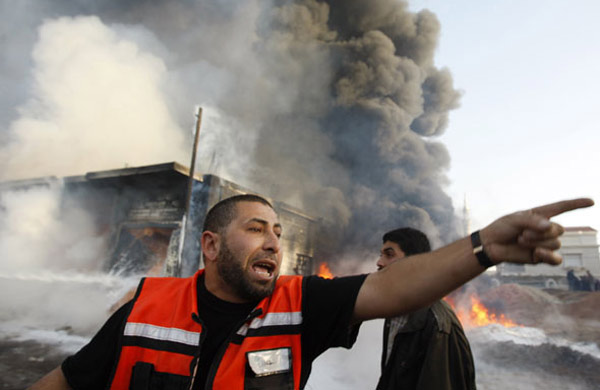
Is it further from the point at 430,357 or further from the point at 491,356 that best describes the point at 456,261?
the point at 491,356

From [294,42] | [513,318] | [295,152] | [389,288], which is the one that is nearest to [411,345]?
[389,288]

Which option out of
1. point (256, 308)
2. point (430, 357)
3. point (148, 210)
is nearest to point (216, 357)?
point (256, 308)

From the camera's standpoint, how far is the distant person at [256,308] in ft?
3.47

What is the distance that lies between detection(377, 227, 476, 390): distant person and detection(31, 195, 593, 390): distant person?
0.90 meters

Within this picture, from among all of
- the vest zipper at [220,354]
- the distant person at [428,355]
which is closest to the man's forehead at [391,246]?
the distant person at [428,355]

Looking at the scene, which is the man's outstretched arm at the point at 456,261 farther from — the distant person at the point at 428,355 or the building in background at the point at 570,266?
the building in background at the point at 570,266

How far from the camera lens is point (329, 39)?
25.8 meters

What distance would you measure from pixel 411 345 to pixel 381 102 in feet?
75.8

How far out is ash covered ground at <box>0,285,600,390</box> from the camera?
6.09 m

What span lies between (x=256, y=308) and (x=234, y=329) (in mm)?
106

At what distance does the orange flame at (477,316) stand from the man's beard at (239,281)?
46.4 feet

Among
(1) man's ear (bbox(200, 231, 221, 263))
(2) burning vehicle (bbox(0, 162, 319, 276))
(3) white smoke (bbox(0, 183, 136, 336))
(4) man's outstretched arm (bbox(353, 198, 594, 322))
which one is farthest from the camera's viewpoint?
(2) burning vehicle (bbox(0, 162, 319, 276))

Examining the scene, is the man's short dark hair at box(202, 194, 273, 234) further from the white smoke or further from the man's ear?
the white smoke

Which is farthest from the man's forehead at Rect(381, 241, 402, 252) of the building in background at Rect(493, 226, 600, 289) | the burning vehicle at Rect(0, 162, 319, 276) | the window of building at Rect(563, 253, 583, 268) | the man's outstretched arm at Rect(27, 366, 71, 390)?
the window of building at Rect(563, 253, 583, 268)
